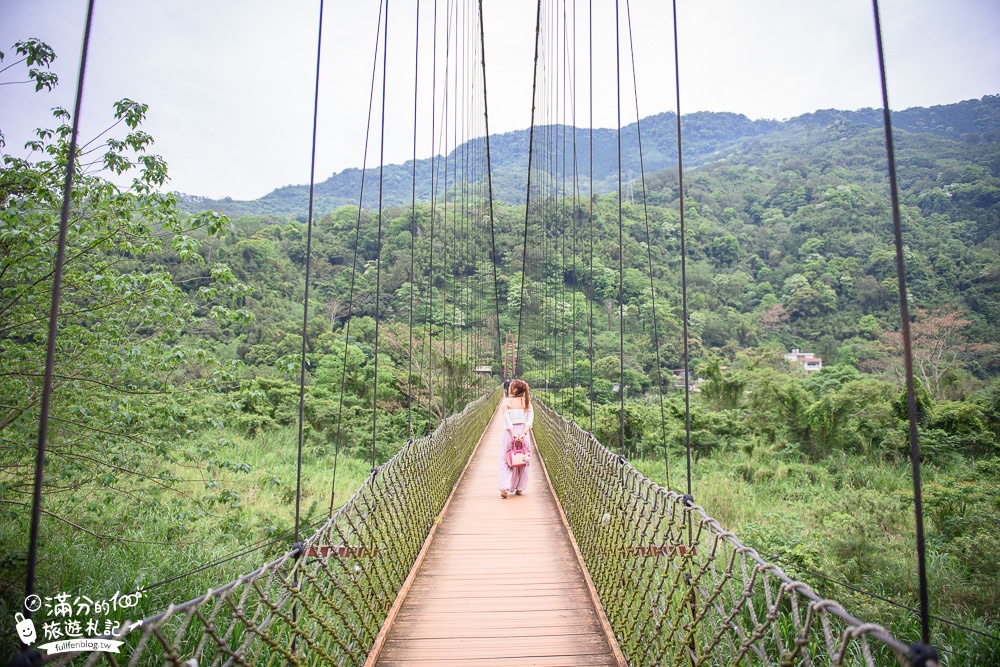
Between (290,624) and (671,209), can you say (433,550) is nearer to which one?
(290,624)

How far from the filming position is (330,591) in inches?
64.9

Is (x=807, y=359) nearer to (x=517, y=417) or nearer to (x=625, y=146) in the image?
(x=517, y=417)

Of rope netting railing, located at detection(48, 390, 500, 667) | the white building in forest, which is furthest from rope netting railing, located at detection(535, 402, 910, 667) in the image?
the white building in forest

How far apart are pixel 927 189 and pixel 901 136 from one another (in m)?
9.59

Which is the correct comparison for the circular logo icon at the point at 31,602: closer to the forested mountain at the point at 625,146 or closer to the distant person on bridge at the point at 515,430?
the distant person on bridge at the point at 515,430

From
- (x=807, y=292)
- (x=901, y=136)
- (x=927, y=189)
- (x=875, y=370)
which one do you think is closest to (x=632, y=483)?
(x=875, y=370)

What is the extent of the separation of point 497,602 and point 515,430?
1594 millimetres

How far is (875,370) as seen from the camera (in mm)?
12211

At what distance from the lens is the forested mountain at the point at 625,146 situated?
24.6m

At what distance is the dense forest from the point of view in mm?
2982

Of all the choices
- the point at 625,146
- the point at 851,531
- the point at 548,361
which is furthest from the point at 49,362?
the point at 625,146

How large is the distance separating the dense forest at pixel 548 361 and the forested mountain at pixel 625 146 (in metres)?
0.64

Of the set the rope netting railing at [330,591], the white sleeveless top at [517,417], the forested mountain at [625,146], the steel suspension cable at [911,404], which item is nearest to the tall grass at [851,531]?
the steel suspension cable at [911,404]

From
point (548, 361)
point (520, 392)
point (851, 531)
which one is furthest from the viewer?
point (548, 361)
